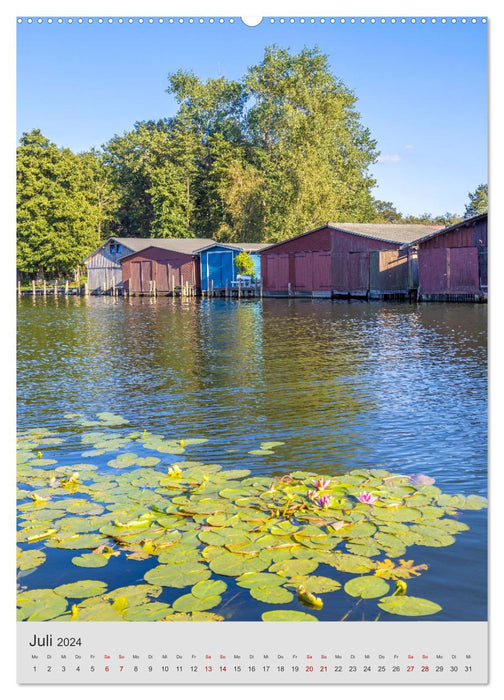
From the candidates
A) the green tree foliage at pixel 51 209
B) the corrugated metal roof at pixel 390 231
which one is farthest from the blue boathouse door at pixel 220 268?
the corrugated metal roof at pixel 390 231

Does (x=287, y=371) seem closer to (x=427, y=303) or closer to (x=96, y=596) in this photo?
(x=96, y=596)

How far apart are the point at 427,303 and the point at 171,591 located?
39644mm

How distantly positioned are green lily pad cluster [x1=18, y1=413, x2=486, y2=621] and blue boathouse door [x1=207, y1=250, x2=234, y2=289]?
2153 inches

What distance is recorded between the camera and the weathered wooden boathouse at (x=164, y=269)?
6562cm

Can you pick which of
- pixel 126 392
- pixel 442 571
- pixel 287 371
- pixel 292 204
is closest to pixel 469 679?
pixel 442 571

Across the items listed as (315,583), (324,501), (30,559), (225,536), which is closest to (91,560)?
(30,559)

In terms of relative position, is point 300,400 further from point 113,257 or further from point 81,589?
point 113,257

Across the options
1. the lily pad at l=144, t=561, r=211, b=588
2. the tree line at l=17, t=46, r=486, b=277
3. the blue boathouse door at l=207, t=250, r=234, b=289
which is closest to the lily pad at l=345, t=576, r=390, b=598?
the lily pad at l=144, t=561, r=211, b=588

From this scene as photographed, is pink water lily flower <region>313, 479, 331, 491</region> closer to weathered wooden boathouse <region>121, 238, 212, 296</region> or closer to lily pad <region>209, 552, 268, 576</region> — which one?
lily pad <region>209, 552, 268, 576</region>

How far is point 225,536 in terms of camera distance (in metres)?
5.57

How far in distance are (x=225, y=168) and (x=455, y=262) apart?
4243 cm

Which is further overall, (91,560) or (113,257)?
(113,257)

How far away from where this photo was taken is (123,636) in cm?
295

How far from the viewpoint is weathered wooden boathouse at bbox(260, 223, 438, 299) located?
155ft
